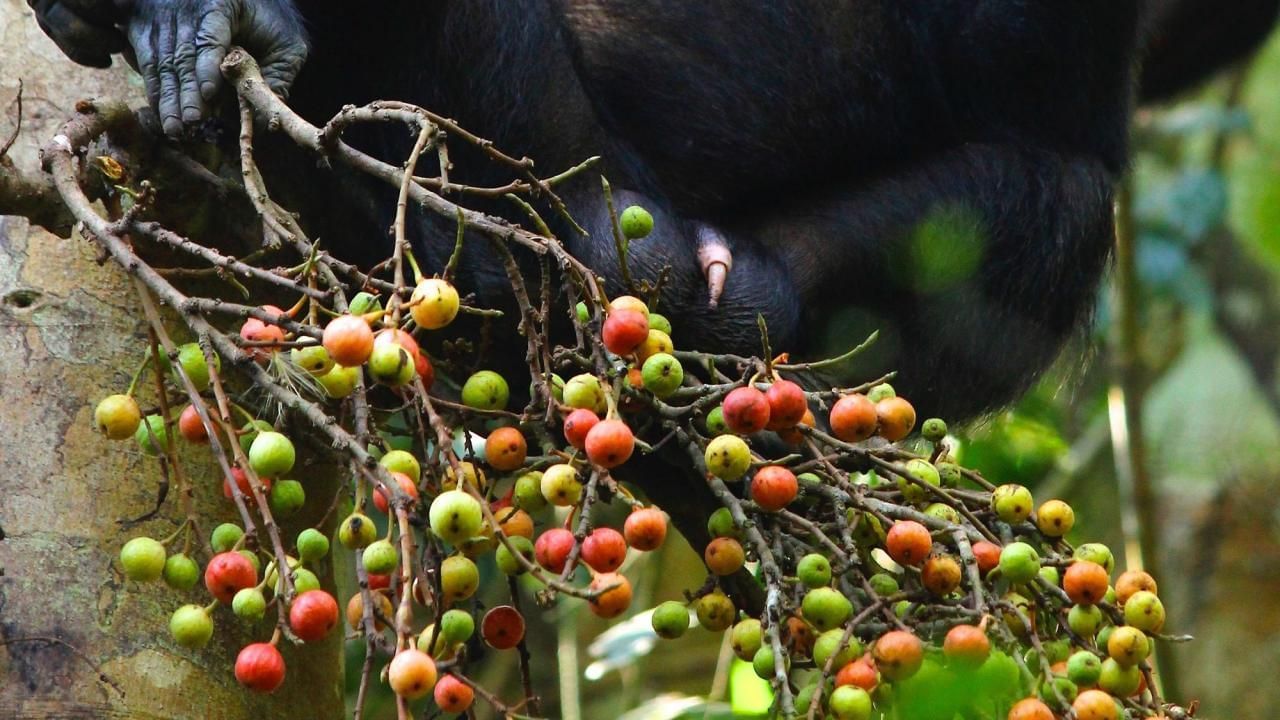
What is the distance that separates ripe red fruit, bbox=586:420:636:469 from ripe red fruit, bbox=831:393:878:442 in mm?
197

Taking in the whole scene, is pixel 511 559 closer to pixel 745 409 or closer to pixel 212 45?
pixel 745 409

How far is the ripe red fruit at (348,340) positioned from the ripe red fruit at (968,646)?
1.23 ft

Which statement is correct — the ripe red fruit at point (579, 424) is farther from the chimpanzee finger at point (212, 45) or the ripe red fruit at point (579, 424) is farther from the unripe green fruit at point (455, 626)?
the chimpanzee finger at point (212, 45)

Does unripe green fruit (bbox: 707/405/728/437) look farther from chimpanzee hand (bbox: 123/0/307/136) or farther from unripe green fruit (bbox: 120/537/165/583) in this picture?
chimpanzee hand (bbox: 123/0/307/136)

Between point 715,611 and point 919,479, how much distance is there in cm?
16

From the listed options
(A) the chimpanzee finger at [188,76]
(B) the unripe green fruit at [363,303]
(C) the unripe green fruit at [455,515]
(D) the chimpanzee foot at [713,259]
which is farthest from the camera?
(D) the chimpanzee foot at [713,259]

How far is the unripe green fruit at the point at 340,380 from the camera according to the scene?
0.88m

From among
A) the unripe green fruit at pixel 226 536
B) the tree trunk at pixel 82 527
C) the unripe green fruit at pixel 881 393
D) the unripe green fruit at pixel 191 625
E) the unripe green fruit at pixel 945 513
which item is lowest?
the tree trunk at pixel 82 527

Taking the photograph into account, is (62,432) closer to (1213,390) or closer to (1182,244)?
(1182,244)

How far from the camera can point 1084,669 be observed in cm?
91

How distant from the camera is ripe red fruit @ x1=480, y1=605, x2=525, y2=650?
0.92 m

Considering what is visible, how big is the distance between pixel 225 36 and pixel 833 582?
633mm

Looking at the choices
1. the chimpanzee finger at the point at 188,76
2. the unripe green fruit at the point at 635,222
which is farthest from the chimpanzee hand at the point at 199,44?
the unripe green fruit at the point at 635,222

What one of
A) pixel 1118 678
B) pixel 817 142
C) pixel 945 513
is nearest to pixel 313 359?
pixel 945 513
